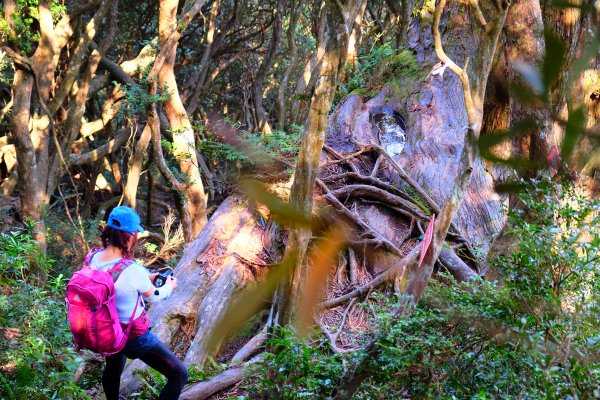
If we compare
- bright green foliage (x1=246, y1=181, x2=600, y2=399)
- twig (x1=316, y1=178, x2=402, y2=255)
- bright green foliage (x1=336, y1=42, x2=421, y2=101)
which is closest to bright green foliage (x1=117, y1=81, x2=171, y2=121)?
twig (x1=316, y1=178, x2=402, y2=255)

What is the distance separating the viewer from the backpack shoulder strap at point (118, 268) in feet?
13.3

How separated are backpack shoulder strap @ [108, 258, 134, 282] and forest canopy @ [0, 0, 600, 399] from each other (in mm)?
963

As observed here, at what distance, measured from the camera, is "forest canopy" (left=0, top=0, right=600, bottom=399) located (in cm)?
279

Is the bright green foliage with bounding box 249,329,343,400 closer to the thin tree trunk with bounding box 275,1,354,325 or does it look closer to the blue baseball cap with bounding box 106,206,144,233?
the thin tree trunk with bounding box 275,1,354,325

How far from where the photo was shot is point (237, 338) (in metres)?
7.52

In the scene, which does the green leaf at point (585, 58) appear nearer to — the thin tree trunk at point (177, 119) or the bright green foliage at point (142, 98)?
the bright green foliage at point (142, 98)

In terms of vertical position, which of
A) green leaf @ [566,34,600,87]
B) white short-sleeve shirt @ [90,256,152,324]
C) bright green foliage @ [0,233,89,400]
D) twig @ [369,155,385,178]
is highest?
green leaf @ [566,34,600,87]

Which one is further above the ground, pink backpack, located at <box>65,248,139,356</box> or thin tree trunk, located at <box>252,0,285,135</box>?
thin tree trunk, located at <box>252,0,285,135</box>

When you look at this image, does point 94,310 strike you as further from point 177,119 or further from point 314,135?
point 177,119

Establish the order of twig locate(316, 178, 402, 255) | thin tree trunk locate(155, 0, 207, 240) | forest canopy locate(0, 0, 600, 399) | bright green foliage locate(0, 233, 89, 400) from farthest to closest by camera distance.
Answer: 1. thin tree trunk locate(155, 0, 207, 240)
2. twig locate(316, 178, 402, 255)
3. bright green foliage locate(0, 233, 89, 400)
4. forest canopy locate(0, 0, 600, 399)

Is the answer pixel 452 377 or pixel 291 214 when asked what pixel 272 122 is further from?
pixel 291 214

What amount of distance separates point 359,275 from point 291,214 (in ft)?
20.6

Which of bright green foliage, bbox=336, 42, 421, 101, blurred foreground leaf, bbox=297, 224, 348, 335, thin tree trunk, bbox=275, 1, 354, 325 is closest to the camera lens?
thin tree trunk, bbox=275, 1, 354, 325

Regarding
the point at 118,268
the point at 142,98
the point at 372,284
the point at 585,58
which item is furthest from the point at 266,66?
the point at 585,58
